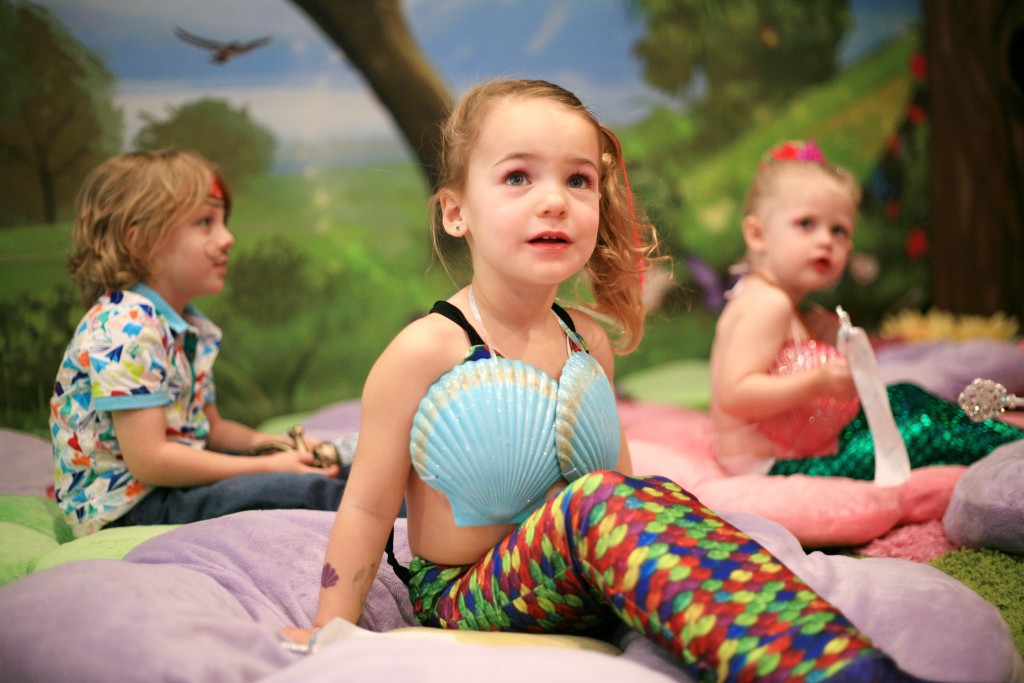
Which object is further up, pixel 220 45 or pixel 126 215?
pixel 220 45

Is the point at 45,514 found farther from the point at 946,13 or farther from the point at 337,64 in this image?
the point at 946,13

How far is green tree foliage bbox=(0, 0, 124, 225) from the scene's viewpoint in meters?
2.35

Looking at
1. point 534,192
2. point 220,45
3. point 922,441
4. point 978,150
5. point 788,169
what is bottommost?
point 922,441

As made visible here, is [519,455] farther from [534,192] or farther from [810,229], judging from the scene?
[810,229]

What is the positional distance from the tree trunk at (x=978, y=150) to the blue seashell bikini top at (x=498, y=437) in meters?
2.92

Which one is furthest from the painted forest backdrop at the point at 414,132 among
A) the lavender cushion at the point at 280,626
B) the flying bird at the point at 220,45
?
the lavender cushion at the point at 280,626

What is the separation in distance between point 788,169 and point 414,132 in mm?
1410

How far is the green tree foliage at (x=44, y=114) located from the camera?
7.71 ft

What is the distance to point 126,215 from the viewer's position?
1.78 meters

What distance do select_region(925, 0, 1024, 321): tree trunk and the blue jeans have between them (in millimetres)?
2894

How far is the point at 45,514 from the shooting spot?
180 cm

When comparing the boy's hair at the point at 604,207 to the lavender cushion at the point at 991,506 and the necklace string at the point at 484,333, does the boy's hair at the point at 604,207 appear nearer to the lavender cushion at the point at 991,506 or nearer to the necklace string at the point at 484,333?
the necklace string at the point at 484,333

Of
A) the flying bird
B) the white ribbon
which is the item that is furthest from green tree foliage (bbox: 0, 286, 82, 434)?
the white ribbon

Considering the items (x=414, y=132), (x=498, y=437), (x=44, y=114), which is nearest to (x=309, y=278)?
(x=414, y=132)
